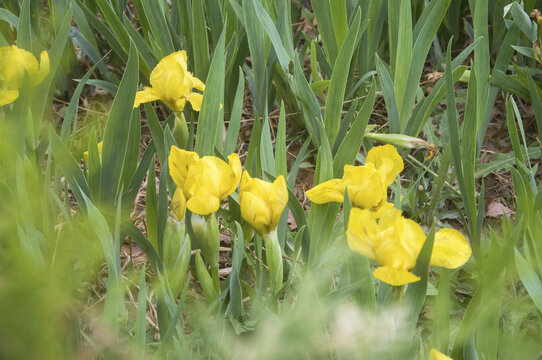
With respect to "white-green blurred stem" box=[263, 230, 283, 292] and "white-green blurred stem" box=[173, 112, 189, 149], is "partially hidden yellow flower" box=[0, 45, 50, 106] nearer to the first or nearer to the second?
"white-green blurred stem" box=[173, 112, 189, 149]

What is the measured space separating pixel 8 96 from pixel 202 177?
43 cm

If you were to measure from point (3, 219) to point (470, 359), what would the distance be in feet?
2.00

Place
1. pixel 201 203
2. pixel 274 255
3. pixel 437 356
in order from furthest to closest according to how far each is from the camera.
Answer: pixel 274 255, pixel 201 203, pixel 437 356

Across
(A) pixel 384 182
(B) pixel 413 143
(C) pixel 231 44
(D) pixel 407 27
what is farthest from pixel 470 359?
(C) pixel 231 44

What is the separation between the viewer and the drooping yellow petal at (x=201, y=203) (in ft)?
2.61

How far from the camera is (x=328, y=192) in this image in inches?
36.0

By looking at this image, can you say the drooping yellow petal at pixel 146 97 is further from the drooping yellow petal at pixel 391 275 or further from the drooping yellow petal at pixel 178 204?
the drooping yellow petal at pixel 391 275

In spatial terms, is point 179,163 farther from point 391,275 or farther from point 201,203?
point 391,275

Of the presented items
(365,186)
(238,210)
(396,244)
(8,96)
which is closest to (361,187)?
(365,186)

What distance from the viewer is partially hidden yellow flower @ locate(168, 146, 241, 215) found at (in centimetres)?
80

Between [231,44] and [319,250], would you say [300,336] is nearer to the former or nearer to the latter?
[319,250]

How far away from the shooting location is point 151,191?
1.01 m

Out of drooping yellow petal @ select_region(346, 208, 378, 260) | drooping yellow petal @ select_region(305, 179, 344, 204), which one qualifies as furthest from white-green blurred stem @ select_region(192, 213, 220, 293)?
drooping yellow petal @ select_region(346, 208, 378, 260)

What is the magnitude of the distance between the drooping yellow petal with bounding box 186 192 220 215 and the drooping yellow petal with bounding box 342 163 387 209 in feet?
0.68
